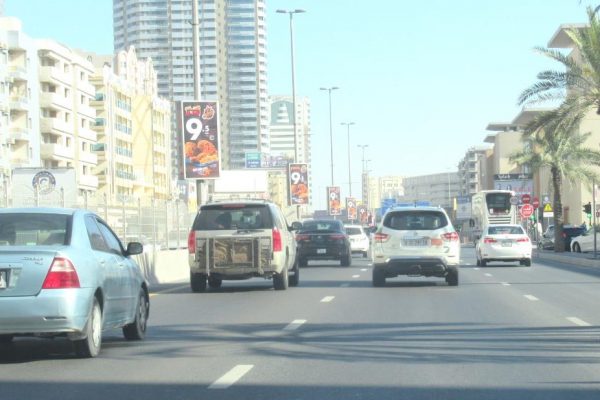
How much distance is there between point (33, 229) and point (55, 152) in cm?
9215

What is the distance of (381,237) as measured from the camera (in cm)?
2588

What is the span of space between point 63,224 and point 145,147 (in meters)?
125

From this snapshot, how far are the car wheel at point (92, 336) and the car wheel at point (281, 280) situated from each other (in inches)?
498

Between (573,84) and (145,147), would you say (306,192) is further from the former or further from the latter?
(145,147)

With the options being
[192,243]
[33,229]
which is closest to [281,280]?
[192,243]

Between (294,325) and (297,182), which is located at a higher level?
(297,182)

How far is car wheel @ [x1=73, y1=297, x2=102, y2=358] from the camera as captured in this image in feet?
37.9

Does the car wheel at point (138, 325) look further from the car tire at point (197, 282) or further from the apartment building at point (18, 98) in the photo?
the apartment building at point (18, 98)

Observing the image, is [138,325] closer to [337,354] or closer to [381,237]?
[337,354]

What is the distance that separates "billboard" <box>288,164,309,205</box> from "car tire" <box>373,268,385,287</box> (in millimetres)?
43438

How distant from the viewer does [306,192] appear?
231 ft

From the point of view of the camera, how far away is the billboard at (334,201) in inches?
3460

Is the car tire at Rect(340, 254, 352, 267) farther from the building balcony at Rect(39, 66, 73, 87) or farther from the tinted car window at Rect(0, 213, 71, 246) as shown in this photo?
the building balcony at Rect(39, 66, 73, 87)

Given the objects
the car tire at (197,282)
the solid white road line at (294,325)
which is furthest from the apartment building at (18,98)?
the solid white road line at (294,325)
